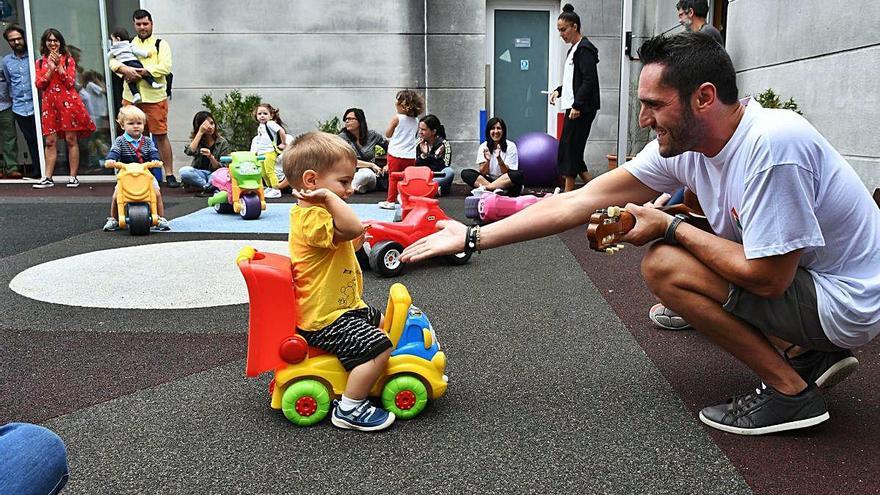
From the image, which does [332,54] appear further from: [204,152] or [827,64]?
[827,64]

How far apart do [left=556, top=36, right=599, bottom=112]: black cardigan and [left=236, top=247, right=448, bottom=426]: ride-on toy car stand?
5.52 meters

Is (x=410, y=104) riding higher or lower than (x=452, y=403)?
higher

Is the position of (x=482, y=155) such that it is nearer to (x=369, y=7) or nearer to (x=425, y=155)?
(x=425, y=155)

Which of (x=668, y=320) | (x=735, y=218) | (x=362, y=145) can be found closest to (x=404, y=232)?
(x=668, y=320)

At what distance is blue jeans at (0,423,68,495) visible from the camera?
50.6 inches

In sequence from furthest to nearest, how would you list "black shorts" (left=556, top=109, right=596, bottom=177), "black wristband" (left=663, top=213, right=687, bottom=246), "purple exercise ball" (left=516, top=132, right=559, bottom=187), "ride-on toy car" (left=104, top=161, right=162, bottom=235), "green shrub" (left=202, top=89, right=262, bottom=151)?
"green shrub" (left=202, top=89, right=262, bottom=151)
"purple exercise ball" (left=516, top=132, right=559, bottom=187)
"black shorts" (left=556, top=109, right=596, bottom=177)
"ride-on toy car" (left=104, top=161, right=162, bottom=235)
"black wristband" (left=663, top=213, right=687, bottom=246)

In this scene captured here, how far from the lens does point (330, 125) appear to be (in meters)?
10.5

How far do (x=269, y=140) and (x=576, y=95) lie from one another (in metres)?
3.92

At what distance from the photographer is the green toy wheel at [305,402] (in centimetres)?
270

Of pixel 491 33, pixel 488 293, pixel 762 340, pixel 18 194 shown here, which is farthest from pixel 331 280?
pixel 491 33

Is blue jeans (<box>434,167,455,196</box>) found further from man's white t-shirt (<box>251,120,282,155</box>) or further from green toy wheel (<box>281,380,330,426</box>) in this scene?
green toy wheel (<box>281,380,330,426</box>)

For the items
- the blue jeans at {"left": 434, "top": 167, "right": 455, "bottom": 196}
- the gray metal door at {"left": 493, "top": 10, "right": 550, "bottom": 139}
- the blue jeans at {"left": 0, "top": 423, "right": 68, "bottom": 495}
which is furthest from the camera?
the gray metal door at {"left": 493, "top": 10, "right": 550, "bottom": 139}

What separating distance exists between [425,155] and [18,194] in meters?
4.94

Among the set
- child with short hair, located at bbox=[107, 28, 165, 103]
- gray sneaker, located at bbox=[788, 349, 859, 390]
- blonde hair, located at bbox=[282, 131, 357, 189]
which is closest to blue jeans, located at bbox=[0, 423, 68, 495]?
blonde hair, located at bbox=[282, 131, 357, 189]
